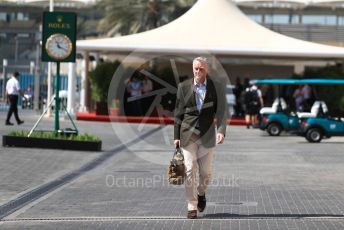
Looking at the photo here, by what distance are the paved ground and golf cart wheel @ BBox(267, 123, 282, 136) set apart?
599 centimetres

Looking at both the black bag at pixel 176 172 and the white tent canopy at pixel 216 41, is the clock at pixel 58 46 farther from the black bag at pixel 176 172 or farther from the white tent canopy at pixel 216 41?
the white tent canopy at pixel 216 41

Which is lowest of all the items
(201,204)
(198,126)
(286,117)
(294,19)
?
(201,204)

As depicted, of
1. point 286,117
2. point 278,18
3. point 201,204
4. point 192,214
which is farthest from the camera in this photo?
point 278,18

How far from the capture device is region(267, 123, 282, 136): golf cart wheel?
99.2 ft

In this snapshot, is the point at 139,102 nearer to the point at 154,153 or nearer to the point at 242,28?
the point at 242,28

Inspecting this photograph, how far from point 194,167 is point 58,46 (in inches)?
479

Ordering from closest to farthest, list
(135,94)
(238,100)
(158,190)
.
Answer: (158,190), (135,94), (238,100)

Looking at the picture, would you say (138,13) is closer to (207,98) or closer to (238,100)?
(238,100)

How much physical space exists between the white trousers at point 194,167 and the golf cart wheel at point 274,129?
19318mm

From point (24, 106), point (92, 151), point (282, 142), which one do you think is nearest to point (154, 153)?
point (92, 151)

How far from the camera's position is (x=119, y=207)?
38.6 feet

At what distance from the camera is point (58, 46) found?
2250cm

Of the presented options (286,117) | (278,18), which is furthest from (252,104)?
(278,18)

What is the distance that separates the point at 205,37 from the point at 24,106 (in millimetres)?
17041
